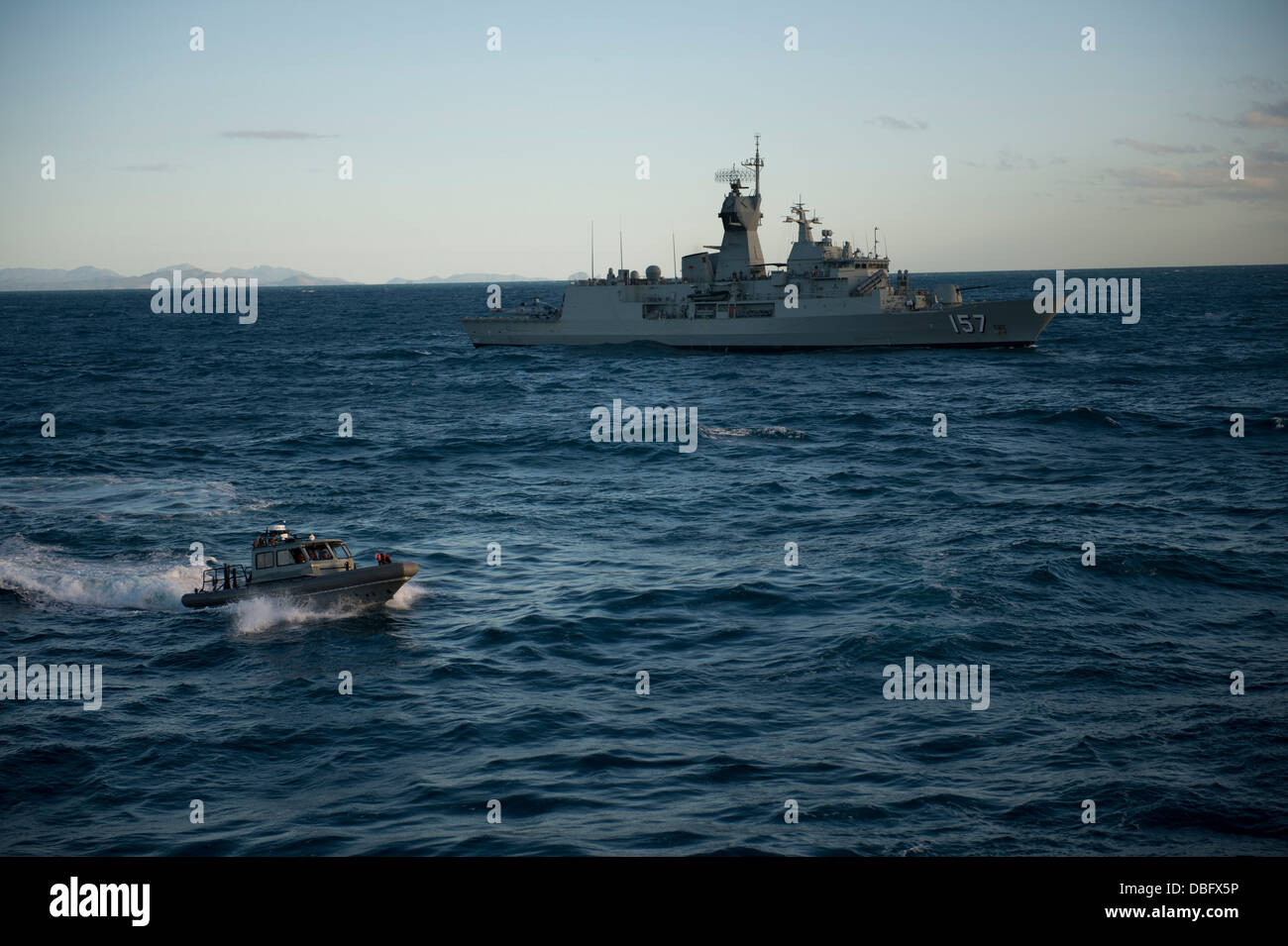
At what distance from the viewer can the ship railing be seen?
25.1 m

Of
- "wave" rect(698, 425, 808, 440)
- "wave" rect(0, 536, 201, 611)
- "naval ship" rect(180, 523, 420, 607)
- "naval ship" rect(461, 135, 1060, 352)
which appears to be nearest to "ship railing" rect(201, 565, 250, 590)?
"naval ship" rect(180, 523, 420, 607)

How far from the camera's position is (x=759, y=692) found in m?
19.3

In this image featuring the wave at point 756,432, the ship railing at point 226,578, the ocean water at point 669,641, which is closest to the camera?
the ocean water at point 669,641

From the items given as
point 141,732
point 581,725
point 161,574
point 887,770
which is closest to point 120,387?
point 161,574

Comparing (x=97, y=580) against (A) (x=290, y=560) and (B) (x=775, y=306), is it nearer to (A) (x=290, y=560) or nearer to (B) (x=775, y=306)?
(A) (x=290, y=560)

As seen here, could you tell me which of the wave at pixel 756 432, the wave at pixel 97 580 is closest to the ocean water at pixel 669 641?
the wave at pixel 97 580

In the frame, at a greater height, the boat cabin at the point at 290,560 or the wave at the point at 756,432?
the wave at the point at 756,432

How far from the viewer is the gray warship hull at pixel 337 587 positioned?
24.1 metres

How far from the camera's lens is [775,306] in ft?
266

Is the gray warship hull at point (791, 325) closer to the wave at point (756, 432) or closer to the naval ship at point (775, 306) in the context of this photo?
the naval ship at point (775, 306)

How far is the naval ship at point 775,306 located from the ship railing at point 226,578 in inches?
2338

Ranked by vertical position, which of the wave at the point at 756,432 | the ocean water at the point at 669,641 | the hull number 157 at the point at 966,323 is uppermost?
the hull number 157 at the point at 966,323

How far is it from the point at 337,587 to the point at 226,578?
3.33 metres

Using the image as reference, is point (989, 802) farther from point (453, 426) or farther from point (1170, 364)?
point (1170, 364)
